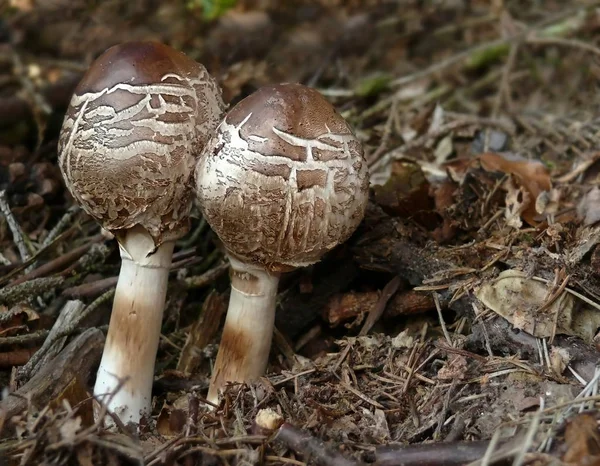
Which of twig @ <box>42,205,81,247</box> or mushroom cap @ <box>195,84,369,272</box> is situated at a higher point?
mushroom cap @ <box>195,84,369,272</box>

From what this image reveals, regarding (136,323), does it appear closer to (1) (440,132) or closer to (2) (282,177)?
(2) (282,177)

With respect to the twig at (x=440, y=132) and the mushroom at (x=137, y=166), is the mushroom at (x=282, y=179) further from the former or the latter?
the twig at (x=440, y=132)

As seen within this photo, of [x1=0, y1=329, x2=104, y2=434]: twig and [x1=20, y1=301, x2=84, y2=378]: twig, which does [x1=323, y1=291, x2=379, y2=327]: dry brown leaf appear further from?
[x1=20, y1=301, x2=84, y2=378]: twig

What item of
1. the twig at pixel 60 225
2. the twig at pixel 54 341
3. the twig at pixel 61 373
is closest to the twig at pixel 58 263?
the twig at pixel 60 225

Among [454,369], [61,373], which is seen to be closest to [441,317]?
[454,369]

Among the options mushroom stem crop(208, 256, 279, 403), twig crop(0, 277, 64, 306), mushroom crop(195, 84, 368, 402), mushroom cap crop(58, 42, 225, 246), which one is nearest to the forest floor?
twig crop(0, 277, 64, 306)

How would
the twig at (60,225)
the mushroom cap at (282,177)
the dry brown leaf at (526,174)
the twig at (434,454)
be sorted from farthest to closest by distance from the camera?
the twig at (60,225) < the dry brown leaf at (526,174) < the mushroom cap at (282,177) < the twig at (434,454)
